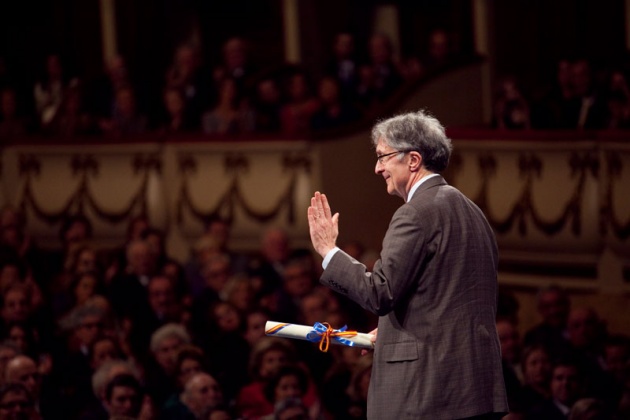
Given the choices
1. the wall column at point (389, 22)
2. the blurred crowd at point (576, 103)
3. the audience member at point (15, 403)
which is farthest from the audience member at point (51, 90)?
the audience member at point (15, 403)

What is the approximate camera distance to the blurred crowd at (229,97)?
1053 centimetres

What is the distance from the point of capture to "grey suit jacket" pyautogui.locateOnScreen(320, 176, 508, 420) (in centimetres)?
382

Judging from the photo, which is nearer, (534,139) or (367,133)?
(534,139)

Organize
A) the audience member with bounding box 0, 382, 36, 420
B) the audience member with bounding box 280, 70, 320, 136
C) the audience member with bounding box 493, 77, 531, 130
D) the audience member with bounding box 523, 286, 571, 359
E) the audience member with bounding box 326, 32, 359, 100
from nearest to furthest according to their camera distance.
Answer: the audience member with bounding box 0, 382, 36, 420 → the audience member with bounding box 523, 286, 571, 359 → the audience member with bounding box 493, 77, 531, 130 → the audience member with bounding box 280, 70, 320, 136 → the audience member with bounding box 326, 32, 359, 100

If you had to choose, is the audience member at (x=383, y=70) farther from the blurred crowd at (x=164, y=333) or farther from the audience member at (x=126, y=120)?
the audience member at (x=126, y=120)

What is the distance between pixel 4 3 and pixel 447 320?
12.8 meters

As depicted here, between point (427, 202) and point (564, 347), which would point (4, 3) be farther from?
point (427, 202)

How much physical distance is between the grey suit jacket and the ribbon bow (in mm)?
191

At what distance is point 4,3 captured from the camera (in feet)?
51.6

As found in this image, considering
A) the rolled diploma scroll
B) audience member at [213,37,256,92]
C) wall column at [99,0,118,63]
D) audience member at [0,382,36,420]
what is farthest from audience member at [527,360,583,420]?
wall column at [99,0,118,63]

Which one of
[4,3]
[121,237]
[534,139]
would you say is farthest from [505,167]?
[4,3]

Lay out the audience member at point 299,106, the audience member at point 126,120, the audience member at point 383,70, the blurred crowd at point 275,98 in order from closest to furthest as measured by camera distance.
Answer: the blurred crowd at point 275,98 → the audience member at point 299,106 → the audience member at point 383,70 → the audience member at point 126,120

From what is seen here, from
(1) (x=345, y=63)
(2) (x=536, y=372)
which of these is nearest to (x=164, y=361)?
(2) (x=536, y=372)

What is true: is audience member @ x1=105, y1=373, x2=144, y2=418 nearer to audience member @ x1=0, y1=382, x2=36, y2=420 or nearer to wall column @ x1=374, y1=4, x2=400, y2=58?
audience member @ x1=0, y1=382, x2=36, y2=420
